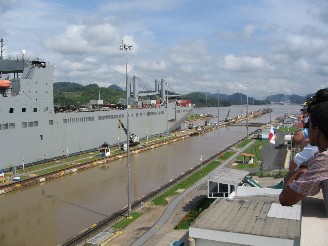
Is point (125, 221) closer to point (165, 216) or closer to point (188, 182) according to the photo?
point (165, 216)

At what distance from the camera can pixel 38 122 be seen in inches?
1380

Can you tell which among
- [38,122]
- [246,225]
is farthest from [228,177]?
[38,122]

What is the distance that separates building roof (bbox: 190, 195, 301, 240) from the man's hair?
8.45 metres

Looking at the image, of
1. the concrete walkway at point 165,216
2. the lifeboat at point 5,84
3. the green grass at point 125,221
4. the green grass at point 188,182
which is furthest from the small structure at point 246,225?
the lifeboat at point 5,84

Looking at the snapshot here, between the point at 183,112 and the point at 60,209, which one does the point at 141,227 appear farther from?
the point at 183,112

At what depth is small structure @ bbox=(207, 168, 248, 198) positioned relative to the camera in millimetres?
19141

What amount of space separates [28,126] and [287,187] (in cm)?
3390

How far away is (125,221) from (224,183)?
Result: 5500mm

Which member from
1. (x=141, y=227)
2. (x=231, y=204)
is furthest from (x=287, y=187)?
(x=141, y=227)

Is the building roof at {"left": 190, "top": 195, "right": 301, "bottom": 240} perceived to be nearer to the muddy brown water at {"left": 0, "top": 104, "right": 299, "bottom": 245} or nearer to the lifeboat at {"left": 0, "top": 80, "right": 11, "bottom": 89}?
the muddy brown water at {"left": 0, "top": 104, "right": 299, "bottom": 245}

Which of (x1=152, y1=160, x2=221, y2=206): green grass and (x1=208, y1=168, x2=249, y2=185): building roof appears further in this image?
(x1=152, y1=160, x2=221, y2=206): green grass

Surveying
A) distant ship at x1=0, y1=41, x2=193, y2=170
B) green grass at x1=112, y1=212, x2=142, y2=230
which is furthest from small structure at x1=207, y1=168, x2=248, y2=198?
distant ship at x1=0, y1=41, x2=193, y2=170

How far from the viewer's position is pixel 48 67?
3703 centimetres

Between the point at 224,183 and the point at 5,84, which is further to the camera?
the point at 5,84
